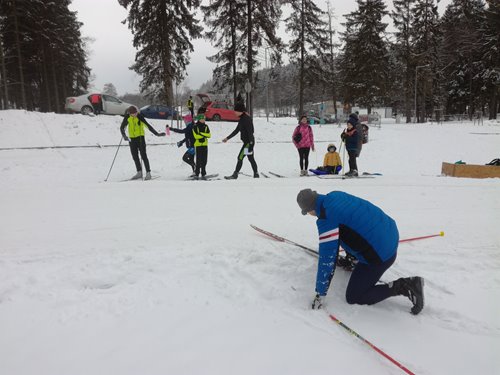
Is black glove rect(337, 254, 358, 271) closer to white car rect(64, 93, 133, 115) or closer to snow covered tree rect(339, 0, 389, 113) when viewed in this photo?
white car rect(64, 93, 133, 115)

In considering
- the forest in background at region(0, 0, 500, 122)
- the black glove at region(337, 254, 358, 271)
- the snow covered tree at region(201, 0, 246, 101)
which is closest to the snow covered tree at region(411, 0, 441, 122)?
the forest in background at region(0, 0, 500, 122)

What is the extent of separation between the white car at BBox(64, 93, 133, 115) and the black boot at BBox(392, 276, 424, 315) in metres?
19.0

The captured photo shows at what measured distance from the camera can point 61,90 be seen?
113 feet

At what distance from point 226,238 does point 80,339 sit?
7.63 ft

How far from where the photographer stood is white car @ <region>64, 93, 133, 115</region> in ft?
61.6

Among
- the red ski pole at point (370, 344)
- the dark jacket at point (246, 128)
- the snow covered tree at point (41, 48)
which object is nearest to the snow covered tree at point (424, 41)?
the dark jacket at point (246, 128)

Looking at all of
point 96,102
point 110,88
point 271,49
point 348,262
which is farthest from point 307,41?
point 110,88

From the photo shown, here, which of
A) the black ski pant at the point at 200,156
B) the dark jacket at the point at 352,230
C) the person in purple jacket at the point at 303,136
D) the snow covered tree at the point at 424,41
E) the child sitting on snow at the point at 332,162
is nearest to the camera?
the dark jacket at the point at 352,230

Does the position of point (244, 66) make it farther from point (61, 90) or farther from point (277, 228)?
point (61, 90)

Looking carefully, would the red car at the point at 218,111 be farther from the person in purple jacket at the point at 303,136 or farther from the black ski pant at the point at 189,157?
the person in purple jacket at the point at 303,136

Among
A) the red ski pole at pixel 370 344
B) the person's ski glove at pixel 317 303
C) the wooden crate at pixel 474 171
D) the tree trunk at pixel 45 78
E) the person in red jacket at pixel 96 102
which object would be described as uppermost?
the tree trunk at pixel 45 78

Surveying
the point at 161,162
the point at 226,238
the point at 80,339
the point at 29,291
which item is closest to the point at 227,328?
the point at 80,339

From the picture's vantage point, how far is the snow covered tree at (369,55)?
3409cm

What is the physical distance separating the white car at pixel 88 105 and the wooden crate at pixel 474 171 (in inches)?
660
